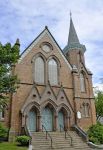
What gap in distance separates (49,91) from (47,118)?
10.9ft

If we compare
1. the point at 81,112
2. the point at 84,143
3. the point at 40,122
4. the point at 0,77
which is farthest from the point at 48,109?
the point at 0,77

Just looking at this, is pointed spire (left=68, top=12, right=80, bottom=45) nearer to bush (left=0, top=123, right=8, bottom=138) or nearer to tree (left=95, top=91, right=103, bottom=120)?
tree (left=95, top=91, right=103, bottom=120)

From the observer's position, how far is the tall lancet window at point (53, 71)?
98.7ft

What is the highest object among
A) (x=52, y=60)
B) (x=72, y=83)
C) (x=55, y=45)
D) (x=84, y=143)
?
(x=55, y=45)

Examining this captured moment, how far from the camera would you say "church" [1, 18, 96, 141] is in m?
26.4

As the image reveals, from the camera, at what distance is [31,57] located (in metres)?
29.6

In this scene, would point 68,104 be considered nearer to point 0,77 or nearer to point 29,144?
point 29,144

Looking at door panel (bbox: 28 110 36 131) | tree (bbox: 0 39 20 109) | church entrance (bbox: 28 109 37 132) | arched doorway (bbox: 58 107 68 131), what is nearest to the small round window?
arched doorway (bbox: 58 107 68 131)

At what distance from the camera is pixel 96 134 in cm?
2620

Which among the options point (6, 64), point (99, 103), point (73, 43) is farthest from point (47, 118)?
point (99, 103)

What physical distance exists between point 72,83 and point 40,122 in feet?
24.0

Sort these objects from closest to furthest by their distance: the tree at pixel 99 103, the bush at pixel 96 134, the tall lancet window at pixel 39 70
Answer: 1. the bush at pixel 96 134
2. the tall lancet window at pixel 39 70
3. the tree at pixel 99 103

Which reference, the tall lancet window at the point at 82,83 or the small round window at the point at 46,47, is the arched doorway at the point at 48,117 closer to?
the tall lancet window at the point at 82,83

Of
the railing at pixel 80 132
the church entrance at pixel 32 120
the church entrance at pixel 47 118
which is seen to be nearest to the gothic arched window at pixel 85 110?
the railing at pixel 80 132
